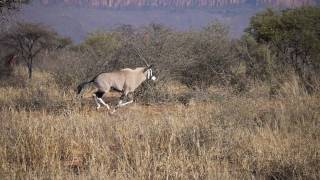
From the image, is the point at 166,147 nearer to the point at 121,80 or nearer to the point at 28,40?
the point at 121,80

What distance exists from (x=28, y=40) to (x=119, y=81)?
1433 centimetres

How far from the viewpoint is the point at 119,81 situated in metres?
11.4

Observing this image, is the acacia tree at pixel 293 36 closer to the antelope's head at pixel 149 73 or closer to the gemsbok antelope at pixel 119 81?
the antelope's head at pixel 149 73

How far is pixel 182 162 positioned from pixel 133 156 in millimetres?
619

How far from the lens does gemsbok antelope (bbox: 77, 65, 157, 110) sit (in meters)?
11.1

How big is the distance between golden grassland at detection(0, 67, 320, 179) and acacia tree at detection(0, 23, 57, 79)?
17.5 meters

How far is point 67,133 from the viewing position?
20.2ft

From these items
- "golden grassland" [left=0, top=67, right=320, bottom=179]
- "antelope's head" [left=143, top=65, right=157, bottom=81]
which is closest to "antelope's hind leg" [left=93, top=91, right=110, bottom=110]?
"antelope's head" [left=143, top=65, right=157, bottom=81]

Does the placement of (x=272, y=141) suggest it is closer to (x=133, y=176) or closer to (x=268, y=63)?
(x=133, y=176)

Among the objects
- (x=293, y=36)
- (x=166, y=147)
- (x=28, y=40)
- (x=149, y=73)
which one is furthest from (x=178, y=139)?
(x=28, y=40)

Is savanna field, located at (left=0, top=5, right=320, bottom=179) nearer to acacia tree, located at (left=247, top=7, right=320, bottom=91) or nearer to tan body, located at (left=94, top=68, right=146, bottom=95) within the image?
tan body, located at (left=94, top=68, right=146, bottom=95)

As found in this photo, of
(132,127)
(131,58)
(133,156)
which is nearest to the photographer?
(133,156)

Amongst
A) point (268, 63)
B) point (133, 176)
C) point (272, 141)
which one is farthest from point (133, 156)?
point (268, 63)

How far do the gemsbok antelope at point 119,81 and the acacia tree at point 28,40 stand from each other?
41.7ft
